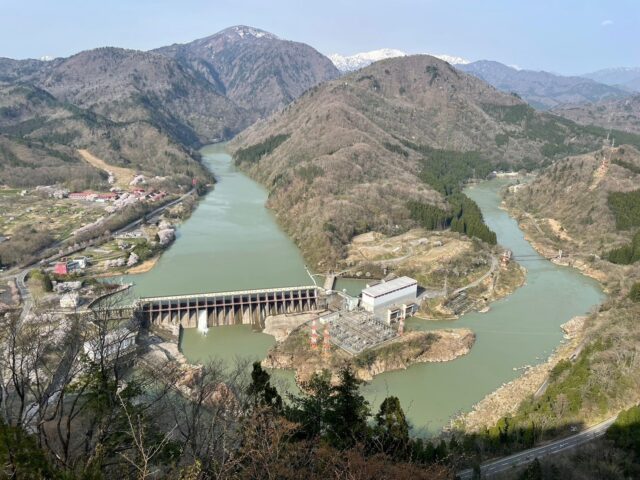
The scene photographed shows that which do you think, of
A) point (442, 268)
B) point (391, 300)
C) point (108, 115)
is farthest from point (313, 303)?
point (108, 115)

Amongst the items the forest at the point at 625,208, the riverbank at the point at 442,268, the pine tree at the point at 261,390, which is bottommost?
the riverbank at the point at 442,268

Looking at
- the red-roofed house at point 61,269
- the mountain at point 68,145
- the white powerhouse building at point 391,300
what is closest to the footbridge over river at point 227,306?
the white powerhouse building at point 391,300

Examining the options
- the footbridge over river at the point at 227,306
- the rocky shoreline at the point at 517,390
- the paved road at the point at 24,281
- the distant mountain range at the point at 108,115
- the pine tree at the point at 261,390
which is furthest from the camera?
the distant mountain range at the point at 108,115

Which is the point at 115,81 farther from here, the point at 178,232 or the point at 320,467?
the point at 320,467

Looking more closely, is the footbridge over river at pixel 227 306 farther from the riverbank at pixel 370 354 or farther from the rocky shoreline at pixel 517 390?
the rocky shoreline at pixel 517 390

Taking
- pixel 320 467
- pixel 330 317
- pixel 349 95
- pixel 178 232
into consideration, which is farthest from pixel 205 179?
pixel 320 467

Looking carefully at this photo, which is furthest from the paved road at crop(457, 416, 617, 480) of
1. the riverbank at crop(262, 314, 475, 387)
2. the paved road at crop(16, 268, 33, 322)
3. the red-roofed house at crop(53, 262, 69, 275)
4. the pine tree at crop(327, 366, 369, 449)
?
the red-roofed house at crop(53, 262, 69, 275)

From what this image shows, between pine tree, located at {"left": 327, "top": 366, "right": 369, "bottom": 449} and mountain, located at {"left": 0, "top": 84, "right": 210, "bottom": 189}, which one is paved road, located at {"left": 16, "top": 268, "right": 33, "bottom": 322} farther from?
mountain, located at {"left": 0, "top": 84, "right": 210, "bottom": 189}
